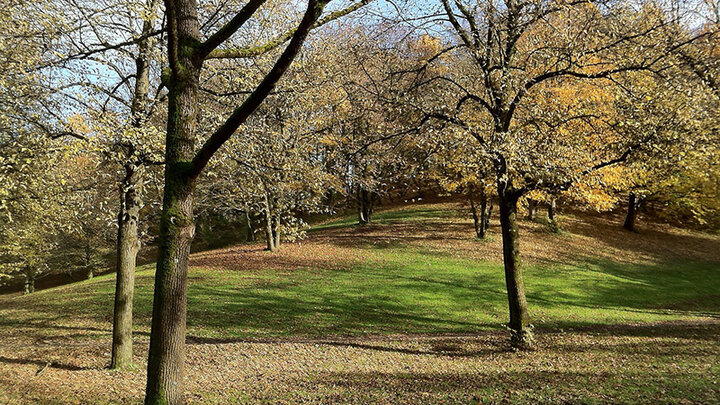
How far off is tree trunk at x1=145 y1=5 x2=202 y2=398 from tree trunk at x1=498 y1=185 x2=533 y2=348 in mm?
8825

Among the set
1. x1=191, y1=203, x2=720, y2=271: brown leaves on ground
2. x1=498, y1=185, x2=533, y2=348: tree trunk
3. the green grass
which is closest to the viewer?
x1=498, y1=185, x2=533, y2=348: tree trunk

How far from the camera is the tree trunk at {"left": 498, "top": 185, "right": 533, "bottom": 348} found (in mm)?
11234

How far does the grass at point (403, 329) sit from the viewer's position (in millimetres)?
8336

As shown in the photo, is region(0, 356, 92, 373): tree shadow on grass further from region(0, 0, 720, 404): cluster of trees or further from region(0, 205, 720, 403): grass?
region(0, 0, 720, 404): cluster of trees

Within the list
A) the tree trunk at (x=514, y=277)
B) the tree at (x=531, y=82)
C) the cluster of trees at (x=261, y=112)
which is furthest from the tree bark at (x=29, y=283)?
the tree trunk at (x=514, y=277)

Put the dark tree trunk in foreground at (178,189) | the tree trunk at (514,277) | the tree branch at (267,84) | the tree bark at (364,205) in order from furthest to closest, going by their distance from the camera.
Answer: the tree bark at (364,205), the tree trunk at (514,277), the dark tree trunk in foreground at (178,189), the tree branch at (267,84)

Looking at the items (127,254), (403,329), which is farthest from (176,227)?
(403,329)

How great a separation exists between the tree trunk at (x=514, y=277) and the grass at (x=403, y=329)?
596mm

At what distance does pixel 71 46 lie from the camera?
8.30m

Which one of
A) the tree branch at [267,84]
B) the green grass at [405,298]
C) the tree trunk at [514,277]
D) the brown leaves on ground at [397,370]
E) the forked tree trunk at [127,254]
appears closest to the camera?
the tree branch at [267,84]

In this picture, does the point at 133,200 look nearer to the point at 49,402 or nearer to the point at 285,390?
the point at 49,402

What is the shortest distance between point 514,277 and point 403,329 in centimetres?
465

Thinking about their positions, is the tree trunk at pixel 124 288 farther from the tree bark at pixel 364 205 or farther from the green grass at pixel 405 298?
the tree bark at pixel 364 205

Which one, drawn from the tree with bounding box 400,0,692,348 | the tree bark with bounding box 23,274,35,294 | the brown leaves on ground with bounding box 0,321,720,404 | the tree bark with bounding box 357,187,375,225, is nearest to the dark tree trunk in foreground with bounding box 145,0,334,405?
the brown leaves on ground with bounding box 0,321,720,404
